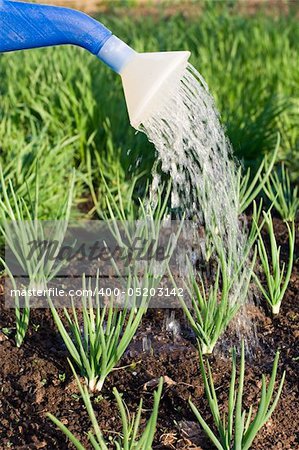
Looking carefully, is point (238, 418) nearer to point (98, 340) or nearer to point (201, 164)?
point (98, 340)

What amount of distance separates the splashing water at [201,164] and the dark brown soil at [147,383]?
196 millimetres

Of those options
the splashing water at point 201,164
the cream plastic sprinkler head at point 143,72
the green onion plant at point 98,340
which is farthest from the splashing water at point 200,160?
the green onion plant at point 98,340

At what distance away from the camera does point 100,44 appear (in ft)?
7.24

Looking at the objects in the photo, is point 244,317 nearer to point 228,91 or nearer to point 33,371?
point 33,371

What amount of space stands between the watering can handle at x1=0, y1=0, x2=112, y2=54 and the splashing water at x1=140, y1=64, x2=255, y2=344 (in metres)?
0.27

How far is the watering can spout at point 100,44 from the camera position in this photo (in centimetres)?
217

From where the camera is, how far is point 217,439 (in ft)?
6.95

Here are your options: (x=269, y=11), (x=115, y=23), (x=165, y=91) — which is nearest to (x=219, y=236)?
(x=165, y=91)

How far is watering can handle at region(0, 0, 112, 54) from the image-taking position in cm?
219

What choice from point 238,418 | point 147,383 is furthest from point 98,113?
point 238,418

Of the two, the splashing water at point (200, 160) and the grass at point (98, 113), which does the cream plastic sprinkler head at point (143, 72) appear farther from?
the grass at point (98, 113)

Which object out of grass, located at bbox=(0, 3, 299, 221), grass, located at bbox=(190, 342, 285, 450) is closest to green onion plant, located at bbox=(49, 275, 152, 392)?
grass, located at bbox=(190, 342, 285, 450)

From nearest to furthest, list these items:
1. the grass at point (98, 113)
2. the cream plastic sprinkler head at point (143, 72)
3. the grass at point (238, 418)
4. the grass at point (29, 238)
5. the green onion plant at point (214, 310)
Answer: the grass at point (238, 418), the cream plastic sprinkler head at point (143, 72), the green onion plant at point (214, 310), the grass at point (29, 238), the grass at point (98, 113)

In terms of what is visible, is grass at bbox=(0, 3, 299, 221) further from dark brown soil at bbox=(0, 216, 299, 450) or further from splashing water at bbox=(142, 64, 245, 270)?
dark brown soil at bbox=(0, 216, 299, 450)
